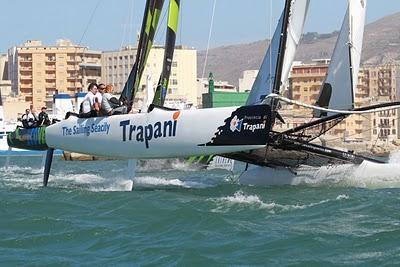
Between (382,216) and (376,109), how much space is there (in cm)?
472

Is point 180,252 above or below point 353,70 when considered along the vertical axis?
below

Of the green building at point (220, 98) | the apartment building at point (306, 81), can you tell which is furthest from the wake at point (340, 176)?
the apartment building at point (306, 81)

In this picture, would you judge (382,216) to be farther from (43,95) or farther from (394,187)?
(43,95)

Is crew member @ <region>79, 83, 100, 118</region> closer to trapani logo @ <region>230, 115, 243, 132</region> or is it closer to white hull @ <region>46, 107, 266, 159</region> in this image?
white hull @ <region>46, 107, 266, 159</region>

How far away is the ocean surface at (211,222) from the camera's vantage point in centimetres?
856

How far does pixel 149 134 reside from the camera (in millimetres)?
14938

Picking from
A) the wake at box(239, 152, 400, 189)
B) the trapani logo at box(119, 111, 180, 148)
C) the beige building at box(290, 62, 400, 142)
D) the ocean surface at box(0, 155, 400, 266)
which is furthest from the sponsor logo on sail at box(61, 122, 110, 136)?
the beige building at box(290, 62, 400, 142)

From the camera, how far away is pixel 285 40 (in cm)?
1603

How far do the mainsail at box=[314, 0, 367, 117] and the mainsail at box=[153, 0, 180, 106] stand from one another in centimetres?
361

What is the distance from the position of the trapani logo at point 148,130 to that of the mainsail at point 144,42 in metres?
3.69

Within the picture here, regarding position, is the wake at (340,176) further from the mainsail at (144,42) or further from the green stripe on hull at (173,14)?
the mainsail at (144,42)

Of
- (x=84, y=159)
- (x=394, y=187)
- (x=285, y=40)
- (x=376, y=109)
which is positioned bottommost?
(x=84, y=159)

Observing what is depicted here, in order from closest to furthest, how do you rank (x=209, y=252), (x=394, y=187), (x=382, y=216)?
(x=209, y=252)
(x=382, y=216)
(x=394, y=187)

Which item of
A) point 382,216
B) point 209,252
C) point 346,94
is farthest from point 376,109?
point 209,252
